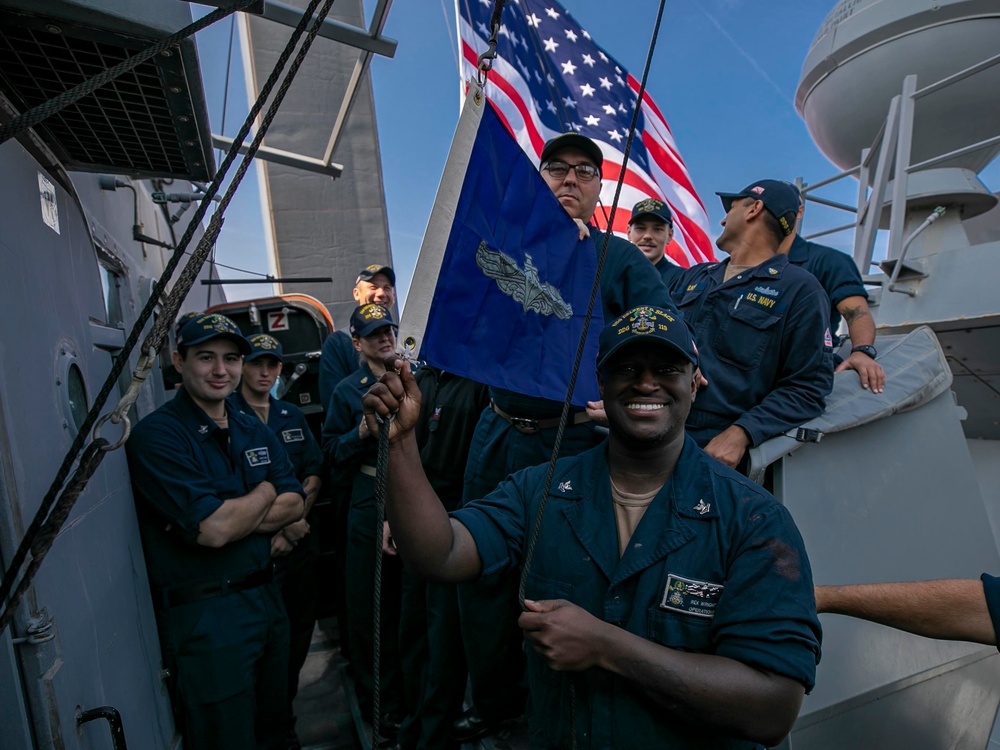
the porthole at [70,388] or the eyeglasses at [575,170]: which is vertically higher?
the eyeglasses at [575,170]

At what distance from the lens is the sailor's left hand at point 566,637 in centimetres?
129

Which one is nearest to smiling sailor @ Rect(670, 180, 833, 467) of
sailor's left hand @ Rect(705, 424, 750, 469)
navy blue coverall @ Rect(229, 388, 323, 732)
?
sailor's left hand @ Rect(705, 424, 750, 469)

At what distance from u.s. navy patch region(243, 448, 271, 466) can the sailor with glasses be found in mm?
1013

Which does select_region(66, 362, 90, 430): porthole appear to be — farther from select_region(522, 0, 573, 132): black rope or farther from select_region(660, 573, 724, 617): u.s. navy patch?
select_region(522, 0, 573, 132): black rope

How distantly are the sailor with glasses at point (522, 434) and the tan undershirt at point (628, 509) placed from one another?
2.16 ft

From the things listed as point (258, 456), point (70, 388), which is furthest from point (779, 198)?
point (70, 388)

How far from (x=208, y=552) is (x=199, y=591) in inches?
6.1

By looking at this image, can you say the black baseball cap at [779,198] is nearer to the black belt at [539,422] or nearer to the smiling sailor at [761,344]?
the smiling sailor at [761,344]

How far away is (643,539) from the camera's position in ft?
4.72

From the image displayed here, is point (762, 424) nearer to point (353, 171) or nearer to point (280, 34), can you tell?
point (353, 171)

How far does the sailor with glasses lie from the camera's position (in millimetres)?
2242

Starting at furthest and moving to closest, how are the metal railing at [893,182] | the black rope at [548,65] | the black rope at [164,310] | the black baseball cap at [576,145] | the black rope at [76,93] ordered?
the metal railing at [893,182], the black rope at [548,65], the black baseball cap at [576,145], the black rope at [164,310], the black rope at [76,93]


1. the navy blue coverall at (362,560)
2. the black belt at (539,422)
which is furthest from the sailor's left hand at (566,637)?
the navy blue coverall at (362,560)

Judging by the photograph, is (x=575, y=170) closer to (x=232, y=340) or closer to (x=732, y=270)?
(x=732, y=270)
